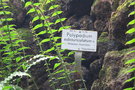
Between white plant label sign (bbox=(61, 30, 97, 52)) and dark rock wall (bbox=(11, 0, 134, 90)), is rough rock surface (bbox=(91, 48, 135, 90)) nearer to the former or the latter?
dark rock wall (bbox=(11, 0, 134, 90))

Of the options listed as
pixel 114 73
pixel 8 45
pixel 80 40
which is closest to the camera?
pixel 8 45

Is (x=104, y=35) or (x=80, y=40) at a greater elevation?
(x=80, y=40)

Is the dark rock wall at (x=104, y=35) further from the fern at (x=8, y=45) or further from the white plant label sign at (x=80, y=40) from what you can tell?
the fern at (x=8, y=45)

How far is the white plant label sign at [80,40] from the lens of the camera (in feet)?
7.95

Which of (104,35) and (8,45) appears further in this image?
(104,35)

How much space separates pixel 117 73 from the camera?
9.94ft

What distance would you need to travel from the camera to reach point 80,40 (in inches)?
96.4

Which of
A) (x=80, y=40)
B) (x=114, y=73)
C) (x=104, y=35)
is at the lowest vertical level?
(x=114, y=73)

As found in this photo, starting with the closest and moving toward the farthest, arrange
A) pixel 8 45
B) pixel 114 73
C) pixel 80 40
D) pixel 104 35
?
pixel 8 45
pixel 80 40
pixel 114 73
pixel 104 35

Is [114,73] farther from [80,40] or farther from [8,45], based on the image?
[8,45]

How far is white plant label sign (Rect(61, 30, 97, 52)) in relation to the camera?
242 centimetres

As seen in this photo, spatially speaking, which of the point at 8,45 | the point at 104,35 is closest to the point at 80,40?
the point at 8,45

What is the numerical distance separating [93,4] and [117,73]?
7.11 ft

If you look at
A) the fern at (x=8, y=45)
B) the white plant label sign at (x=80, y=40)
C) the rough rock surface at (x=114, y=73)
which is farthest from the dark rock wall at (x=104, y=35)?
the fern at (x=8, y=45)
